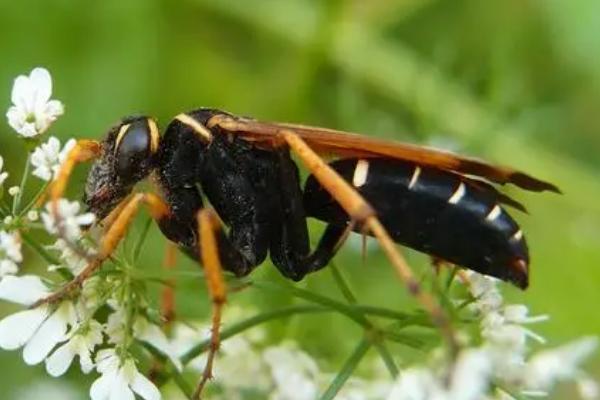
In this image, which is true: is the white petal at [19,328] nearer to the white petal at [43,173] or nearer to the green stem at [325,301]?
the white petal at [43,173]

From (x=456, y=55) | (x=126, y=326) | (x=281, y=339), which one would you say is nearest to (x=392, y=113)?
(x=456, y=55)

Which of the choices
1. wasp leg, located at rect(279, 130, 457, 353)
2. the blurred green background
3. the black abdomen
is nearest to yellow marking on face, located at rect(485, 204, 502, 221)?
the black abdomen

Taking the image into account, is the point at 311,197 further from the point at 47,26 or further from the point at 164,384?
the point at 47,26

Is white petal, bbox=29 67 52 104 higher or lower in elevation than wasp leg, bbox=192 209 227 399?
higher

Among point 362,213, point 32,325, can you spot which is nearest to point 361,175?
point 362,213

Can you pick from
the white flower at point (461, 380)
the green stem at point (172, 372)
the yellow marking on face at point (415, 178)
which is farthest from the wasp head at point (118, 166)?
the white flower at point (461, 380)

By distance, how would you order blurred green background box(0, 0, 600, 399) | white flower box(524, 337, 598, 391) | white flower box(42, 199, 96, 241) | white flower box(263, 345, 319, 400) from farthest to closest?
1. blurred green background box(0, 0, 600, 399)
2. white flower box(263, 345, 319, 400)
3. white flower box(42, 199, 96, 241)
4. white flower box(524, 337, 598, 391)

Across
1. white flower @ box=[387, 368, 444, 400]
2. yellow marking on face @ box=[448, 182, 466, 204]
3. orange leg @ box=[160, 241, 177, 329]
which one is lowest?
orange leg @ box=[160, 241, 177, 329]

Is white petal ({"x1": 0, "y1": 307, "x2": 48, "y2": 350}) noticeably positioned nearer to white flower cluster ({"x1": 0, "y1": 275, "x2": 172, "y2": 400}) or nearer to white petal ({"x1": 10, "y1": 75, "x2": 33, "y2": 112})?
white flower cluster ({"x1": 0, "y1": 275, "x2": 172, "y2": 400})
